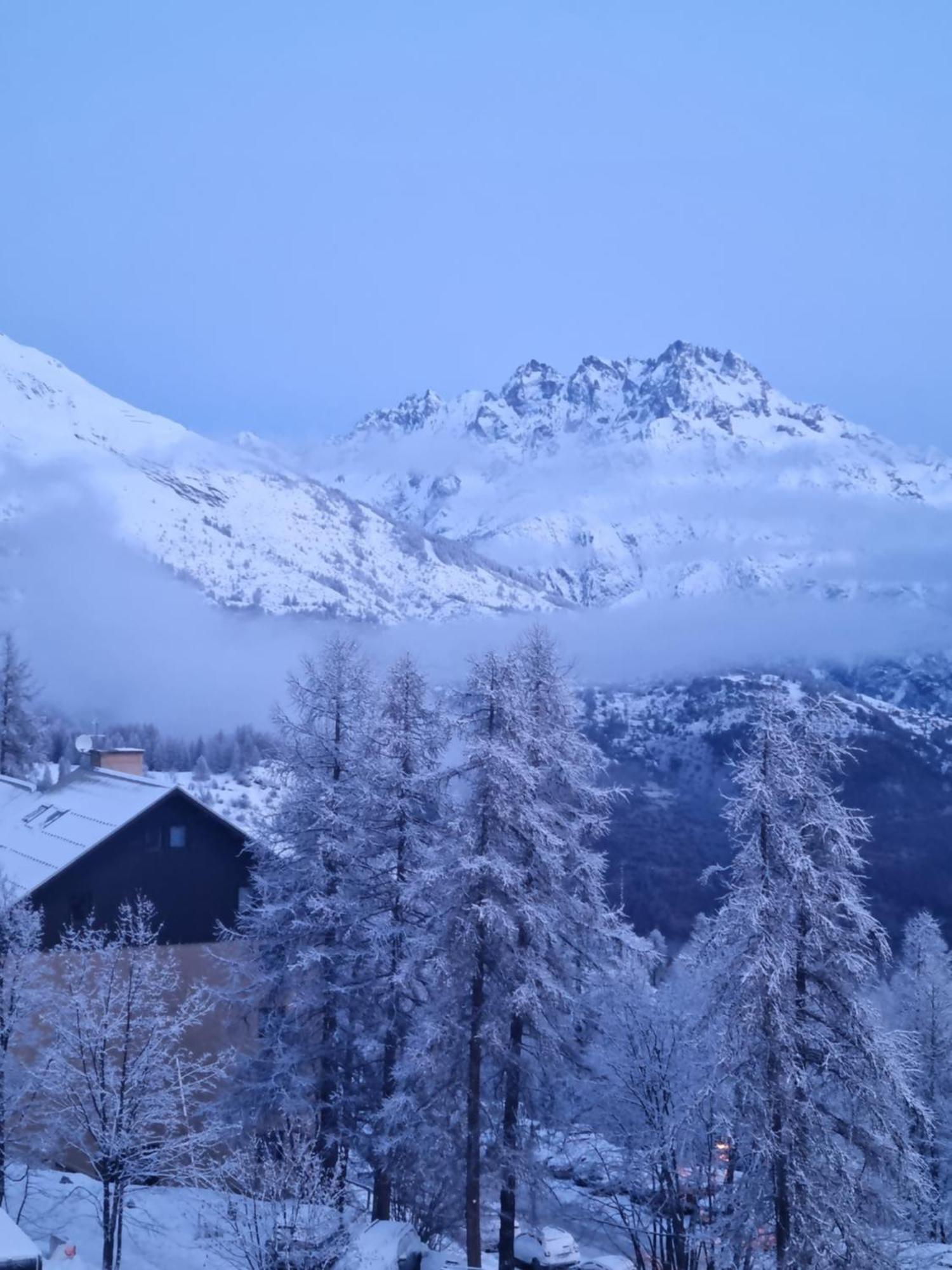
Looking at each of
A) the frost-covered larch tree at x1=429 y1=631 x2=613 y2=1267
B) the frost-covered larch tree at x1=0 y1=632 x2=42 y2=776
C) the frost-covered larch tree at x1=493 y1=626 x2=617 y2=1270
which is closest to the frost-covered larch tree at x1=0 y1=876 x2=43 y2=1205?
the frost-covered larch tree at x1=429 y1=631 x2=613 y2=1267

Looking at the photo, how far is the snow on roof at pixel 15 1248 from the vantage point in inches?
698

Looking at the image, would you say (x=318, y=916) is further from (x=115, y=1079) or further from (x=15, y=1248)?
(x=15, y=1248)

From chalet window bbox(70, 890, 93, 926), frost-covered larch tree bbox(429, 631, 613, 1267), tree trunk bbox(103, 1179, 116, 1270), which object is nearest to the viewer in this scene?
tree trunk bbox(103, 1179, 116, 1270)

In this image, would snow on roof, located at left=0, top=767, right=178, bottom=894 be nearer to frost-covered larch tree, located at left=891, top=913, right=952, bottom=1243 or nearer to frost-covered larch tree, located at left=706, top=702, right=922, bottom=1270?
frost-covered larch tree, located at left=706, top=702, right=922, bottom=1270

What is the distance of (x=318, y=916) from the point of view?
26.2m

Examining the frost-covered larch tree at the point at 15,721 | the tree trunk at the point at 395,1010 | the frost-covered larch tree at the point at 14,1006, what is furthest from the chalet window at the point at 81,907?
the frost-covered larch tree at the point at 15,721

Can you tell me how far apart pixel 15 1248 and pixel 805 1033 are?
12834mm

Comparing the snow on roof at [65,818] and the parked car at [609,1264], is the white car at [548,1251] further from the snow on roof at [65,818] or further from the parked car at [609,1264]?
the snow on roof at [65,818]

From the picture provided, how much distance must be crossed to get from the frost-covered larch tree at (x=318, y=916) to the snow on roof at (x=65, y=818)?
8.24 metres

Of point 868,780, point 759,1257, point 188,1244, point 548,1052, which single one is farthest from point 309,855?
point 868,780

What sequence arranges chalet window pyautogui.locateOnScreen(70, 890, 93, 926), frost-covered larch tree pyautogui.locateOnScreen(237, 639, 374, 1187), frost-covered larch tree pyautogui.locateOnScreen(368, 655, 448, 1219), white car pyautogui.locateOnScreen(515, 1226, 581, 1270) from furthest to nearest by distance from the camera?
white car pyautogui.locateOnScreen(515, 1226, 581, 1270), chalet window pyautogui.locateOnScreen(70, 890, 93, 926), frost-covered larch tree pyautogui.locateOnScreen(237, 639, 374, 1187), frost-covered larch tree pyautogui.locateOnScreen(368, 655, 448, 1219)

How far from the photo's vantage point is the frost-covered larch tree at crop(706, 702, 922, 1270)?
20.0 metres

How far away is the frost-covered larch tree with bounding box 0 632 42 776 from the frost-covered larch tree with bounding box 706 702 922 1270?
129 feet

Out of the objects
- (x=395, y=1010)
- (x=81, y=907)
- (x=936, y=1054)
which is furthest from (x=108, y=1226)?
(x=936, y=1054)
